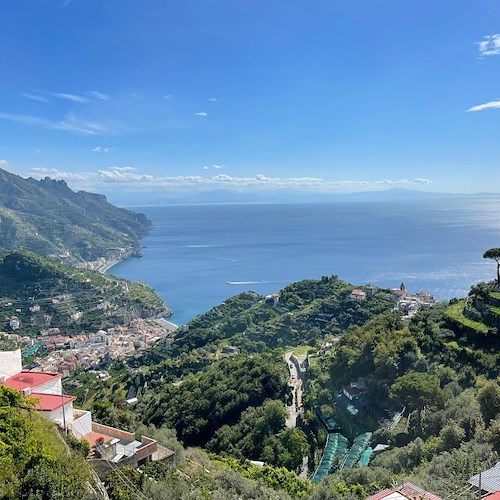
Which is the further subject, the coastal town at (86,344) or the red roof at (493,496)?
the coastal town at (86,344)

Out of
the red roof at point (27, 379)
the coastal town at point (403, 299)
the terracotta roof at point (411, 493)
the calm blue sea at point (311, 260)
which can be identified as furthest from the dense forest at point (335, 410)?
the calm blue sea at point (311, 260)

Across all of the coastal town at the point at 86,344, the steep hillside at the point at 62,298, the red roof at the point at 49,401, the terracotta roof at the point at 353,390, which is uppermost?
the red roof at the point at 49,401

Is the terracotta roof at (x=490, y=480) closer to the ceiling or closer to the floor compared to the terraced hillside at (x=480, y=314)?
closer to the floor

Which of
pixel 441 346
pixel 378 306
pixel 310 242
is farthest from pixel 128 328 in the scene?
pixel 310 242

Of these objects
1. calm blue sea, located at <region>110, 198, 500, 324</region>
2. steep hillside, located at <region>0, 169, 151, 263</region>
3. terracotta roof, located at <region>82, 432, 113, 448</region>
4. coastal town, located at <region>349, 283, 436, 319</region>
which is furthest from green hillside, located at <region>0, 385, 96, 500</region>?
steep hillside, located at <region>0, 169, 151, 263</region>

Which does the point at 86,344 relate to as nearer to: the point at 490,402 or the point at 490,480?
the point at 490,402

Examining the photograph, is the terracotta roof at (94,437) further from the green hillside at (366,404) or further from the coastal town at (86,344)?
the coastal town at (86,344)

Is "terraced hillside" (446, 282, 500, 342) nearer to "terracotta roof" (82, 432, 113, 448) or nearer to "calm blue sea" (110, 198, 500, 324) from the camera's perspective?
"terracotta roof" (82, 432, 113, 448)
